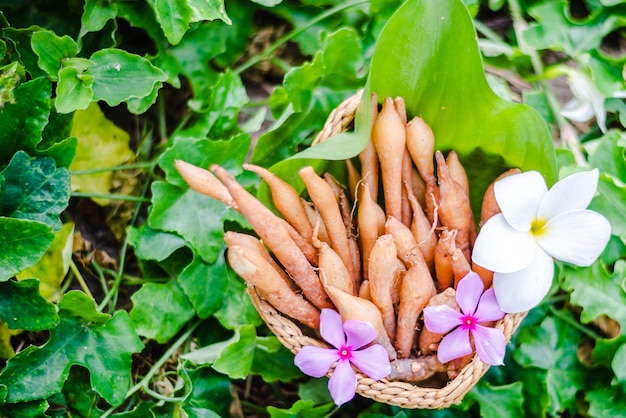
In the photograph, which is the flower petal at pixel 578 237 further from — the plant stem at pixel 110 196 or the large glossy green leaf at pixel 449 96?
the plant stem at pixel 110 196

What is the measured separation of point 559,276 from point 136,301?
0.54 meters

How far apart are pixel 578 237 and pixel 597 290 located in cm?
20

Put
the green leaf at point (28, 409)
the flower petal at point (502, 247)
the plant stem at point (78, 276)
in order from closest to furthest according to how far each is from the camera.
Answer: the flower petal at point (502, 247)
the green leaf at point (28, 409)
the plant stem at point (78, 276)

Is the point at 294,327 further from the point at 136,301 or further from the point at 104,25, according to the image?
the point at 104,25

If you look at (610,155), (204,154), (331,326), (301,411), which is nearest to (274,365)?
(301,411)

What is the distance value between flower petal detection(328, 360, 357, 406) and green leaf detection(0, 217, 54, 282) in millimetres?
339

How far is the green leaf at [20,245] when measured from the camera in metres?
0.68

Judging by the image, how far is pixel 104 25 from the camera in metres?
0.79

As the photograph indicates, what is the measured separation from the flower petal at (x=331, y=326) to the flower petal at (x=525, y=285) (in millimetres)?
166

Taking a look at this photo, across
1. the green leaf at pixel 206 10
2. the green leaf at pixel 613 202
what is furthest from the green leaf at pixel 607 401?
the green leaf at pixel 206 10

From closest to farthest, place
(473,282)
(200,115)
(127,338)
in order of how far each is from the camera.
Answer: (473,282) < (127,338) < (200,115)

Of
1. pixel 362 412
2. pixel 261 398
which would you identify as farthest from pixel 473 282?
pixel 261 398

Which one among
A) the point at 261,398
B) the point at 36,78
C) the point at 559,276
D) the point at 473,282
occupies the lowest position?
the point at 261,398

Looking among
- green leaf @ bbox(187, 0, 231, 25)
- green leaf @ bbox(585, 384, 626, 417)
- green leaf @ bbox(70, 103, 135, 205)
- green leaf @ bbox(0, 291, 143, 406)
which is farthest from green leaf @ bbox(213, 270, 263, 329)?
green leaf @ bbox(585, 384, 626, 417)
